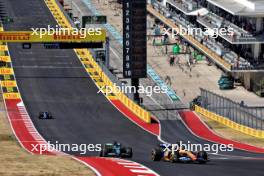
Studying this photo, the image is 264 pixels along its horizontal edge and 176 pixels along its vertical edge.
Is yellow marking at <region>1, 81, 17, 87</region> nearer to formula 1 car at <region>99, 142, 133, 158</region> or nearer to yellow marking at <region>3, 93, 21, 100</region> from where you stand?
yellow marking at <region>3, 93, 21, 100</region>

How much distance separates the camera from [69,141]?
77188mm

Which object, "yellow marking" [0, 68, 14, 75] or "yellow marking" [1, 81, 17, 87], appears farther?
"yellow marking" [0, 68, 14, 75]

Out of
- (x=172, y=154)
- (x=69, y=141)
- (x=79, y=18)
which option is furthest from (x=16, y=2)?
(x=172, y=154)

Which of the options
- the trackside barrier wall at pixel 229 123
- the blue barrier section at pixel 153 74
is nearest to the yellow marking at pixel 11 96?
the blue barrier section at pixel 153 74

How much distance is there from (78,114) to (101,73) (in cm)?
1844

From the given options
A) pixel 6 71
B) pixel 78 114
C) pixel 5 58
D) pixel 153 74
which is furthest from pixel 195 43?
pixel 78 114

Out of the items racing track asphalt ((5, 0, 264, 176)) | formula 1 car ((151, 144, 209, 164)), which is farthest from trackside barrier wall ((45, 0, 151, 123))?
formula 1 car ((151, 144, 209, 164))

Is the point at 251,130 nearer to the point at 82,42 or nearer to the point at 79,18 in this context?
the point at 82,42

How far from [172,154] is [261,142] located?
1877cm

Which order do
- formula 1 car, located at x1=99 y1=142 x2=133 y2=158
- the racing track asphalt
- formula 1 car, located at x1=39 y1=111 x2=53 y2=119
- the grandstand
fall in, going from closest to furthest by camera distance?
the racing track asphalt → formula 1 car, located at x1=99 y1=142 x2=133 y2=158 → formula 1 car, located at x1=39 y1=111 x2=53 y2=119 → the grandstand

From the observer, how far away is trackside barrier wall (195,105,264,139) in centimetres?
7981

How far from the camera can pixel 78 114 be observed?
90188 millimetres

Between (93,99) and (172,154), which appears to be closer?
(172,154)

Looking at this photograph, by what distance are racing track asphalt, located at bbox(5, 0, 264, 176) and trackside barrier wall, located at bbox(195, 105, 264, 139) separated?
12.2 feet
